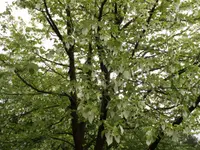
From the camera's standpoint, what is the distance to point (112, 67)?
17.8 feet

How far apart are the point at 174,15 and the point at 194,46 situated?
164 centimetres

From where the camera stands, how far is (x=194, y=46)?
8055 mm

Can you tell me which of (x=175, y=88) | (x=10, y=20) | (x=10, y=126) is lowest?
(x=175, y=88)

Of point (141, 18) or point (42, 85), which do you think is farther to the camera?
point (42, 85)

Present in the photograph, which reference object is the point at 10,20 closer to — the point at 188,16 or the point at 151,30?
the point at 151,30

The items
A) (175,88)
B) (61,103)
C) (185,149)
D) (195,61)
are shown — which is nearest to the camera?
(175,88)

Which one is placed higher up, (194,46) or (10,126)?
(194,46)

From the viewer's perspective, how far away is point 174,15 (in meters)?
6.94

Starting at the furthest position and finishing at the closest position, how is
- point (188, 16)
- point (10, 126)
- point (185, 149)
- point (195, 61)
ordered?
1. point (185, 149)
2. point (10, 126)
3. point (195, 61)
4. point (188, 16)

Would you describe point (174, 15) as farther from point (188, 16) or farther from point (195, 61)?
point (195, 61)

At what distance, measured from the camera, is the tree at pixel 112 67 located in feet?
17.0

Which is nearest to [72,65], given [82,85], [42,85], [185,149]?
[42,85]

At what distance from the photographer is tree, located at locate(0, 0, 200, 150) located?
17.0 feet

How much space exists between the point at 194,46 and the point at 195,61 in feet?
1.68
